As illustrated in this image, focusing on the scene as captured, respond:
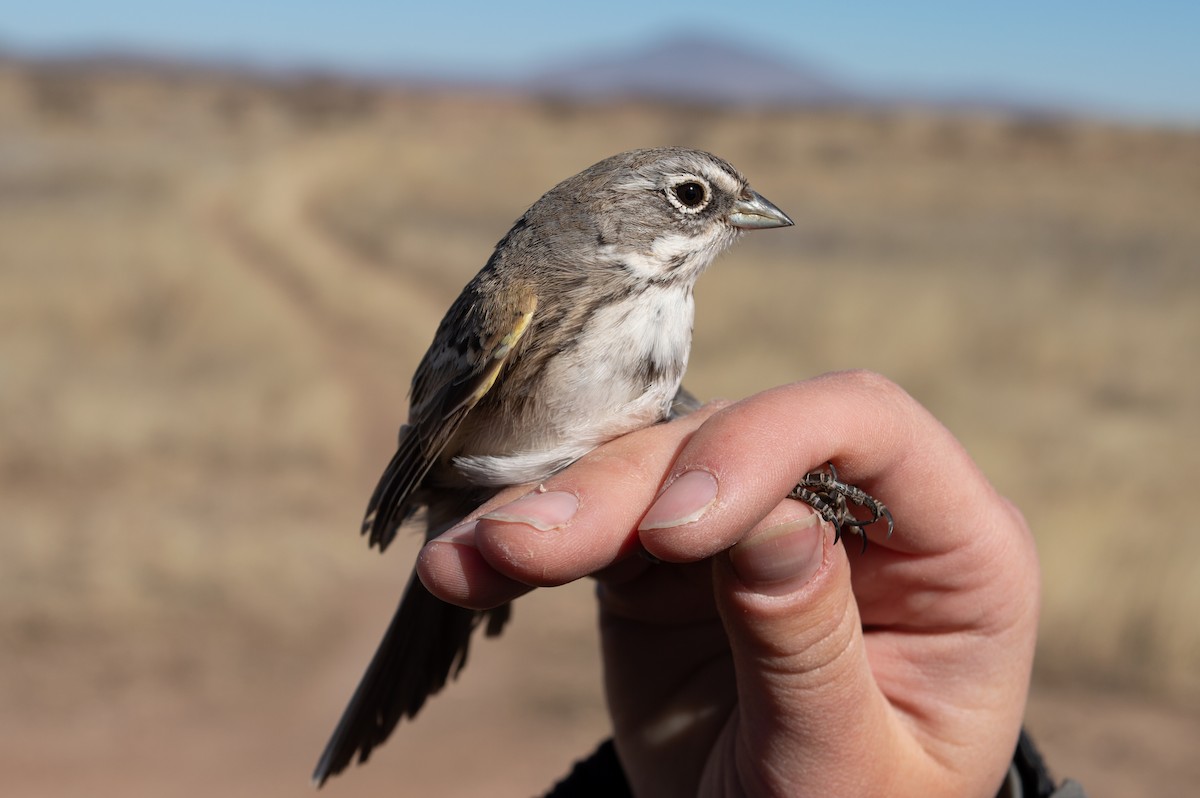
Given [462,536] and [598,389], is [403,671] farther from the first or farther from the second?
[598,389]

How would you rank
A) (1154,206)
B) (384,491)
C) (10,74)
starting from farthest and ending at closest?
(10,74), (1154,206), (384,491)

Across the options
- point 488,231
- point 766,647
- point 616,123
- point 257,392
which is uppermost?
point 616,123

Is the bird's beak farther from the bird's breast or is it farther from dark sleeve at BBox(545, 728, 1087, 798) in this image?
dark sleeve at BBox(545, 728, 1087, 798)

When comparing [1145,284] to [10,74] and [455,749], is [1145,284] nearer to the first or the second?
[455,749]

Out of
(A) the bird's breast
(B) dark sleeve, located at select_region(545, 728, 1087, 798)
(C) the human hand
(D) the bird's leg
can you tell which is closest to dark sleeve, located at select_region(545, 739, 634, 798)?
(B) dark sleeve, located at select_region(545, 728, 1087, 798)

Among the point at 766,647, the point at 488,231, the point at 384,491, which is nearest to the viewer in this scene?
the point at 766,647

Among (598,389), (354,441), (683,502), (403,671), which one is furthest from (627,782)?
(354,441)

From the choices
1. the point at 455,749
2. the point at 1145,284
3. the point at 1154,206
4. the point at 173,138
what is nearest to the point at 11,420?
the point at 455,749
